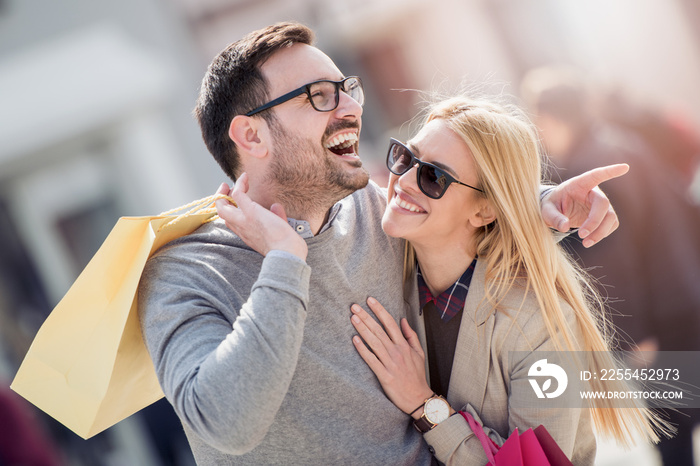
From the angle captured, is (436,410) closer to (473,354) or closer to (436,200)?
(473,354)

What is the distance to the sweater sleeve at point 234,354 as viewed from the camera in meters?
1.37

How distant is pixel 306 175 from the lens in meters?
1.99

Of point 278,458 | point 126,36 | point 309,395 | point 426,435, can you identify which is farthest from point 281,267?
point 126,36

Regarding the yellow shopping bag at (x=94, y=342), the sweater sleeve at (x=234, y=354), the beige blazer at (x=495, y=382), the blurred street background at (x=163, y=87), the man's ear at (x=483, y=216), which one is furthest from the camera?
the blurred street background at (x=163, y=87)

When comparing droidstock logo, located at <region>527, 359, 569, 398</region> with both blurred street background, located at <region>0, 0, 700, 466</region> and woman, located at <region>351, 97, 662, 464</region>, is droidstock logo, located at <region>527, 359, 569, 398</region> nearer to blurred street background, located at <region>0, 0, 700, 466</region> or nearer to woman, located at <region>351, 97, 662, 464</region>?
woman, located at <region>351, 97, 662, 464</region>

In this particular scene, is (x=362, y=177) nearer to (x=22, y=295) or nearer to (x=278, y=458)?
(x=278, y=458)

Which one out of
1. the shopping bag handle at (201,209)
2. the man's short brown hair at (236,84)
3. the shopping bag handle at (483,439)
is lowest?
the shopping bag handle at (483,439)

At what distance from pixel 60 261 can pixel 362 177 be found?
3990 millimetres

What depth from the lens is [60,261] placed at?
5180 millimetres

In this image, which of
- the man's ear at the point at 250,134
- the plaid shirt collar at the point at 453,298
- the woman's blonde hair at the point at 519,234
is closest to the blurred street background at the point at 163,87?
the woman's blonde hair at the point at 519,234

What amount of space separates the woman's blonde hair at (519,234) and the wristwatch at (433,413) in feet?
1.11

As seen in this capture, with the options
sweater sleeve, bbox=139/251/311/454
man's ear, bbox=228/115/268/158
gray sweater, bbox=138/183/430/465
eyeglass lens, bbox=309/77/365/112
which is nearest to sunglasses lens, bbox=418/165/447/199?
gray sweater, bbox=138/183/430/465

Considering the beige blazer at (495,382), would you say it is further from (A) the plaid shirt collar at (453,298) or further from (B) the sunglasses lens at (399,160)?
(B) the sunglasses lens at (399,160)

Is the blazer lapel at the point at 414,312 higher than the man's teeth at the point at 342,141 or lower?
A: lower
